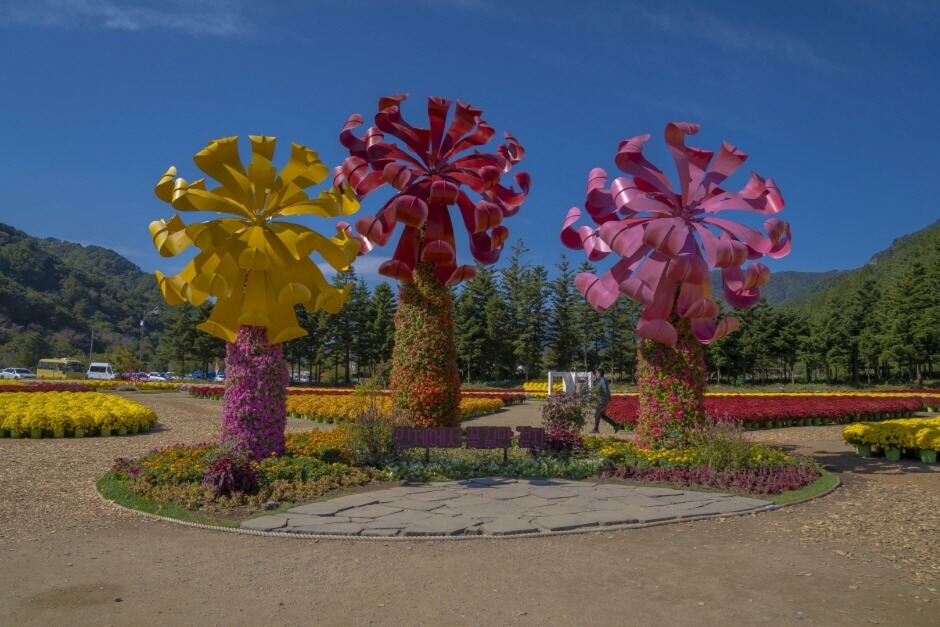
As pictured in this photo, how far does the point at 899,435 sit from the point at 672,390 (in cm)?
503

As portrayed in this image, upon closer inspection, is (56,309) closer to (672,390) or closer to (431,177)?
(431,177)

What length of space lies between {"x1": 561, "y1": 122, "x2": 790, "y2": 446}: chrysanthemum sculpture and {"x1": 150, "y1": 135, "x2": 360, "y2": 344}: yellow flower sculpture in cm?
472

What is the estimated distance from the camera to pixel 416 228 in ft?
40.8

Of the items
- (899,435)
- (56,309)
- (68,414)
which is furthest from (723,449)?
(56,309)

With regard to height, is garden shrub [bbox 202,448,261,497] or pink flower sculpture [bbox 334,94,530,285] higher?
pink flower sculpture [bbox 334,94,530,285]

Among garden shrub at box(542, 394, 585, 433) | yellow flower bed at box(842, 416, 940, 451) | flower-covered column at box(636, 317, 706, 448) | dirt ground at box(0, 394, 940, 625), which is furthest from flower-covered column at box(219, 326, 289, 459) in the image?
yellow flower bed at box(842, 416, 940, 451)

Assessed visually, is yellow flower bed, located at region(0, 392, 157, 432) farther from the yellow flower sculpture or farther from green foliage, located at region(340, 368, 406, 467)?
green foliage, located at region(340, 368, 406, 467)

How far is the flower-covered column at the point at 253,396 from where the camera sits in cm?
940

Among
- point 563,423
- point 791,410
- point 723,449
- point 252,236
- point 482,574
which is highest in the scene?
point 252,236

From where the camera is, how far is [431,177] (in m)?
12.6

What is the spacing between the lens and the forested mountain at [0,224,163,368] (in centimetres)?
7388

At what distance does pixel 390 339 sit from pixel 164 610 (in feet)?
143

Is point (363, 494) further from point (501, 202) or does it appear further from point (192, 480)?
point (501, 202)

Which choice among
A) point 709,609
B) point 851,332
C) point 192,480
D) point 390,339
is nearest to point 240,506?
point 192,480
